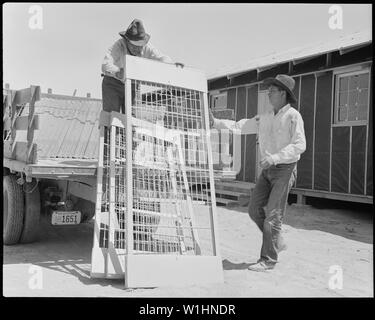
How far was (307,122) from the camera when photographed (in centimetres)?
981

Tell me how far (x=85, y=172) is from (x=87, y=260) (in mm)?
1002

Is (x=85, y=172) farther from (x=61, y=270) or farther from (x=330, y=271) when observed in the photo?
(x=330, y=271)

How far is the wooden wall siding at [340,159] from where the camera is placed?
8836 mm

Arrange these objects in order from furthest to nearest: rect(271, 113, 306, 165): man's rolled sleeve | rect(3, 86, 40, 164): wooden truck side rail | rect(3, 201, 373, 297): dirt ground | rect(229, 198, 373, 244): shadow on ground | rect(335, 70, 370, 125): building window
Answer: rect(335, 70, 370, 125): building window, rect(229, 198, 373, 244): shadow on ground, rect(3, 86, 40, 164): wooden truck side rail, rect(271, 113, 306, 165): man's rolled sleeve, rect(3, 201, 373, 297): dirt ground

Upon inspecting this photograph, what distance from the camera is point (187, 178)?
4941 millimetres

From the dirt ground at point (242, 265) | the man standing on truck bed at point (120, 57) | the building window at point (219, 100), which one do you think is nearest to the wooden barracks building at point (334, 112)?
the dirt ground at point (242, 265)

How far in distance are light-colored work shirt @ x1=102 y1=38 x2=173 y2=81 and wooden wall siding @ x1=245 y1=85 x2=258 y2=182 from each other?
607 centimetres

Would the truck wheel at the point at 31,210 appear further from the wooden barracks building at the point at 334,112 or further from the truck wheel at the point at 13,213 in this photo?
the wooden barracks building at the point at 334,112

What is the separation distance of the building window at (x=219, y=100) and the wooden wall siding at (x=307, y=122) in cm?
272

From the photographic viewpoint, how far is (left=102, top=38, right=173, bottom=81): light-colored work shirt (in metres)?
4.81

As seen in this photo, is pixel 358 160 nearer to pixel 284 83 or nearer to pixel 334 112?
pixel 334 112

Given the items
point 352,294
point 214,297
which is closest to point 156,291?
point 214,297

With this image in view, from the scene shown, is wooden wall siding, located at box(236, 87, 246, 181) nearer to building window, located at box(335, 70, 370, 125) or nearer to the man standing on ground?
building window, located at box(335, 70, 370, 125)

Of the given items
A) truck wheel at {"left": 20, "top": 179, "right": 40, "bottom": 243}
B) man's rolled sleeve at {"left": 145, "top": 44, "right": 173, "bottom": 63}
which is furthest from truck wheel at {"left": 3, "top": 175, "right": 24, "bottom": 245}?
man's rolled sleeve at {"left": 145, "top": 44, "right": 173, "bottom": 63}
